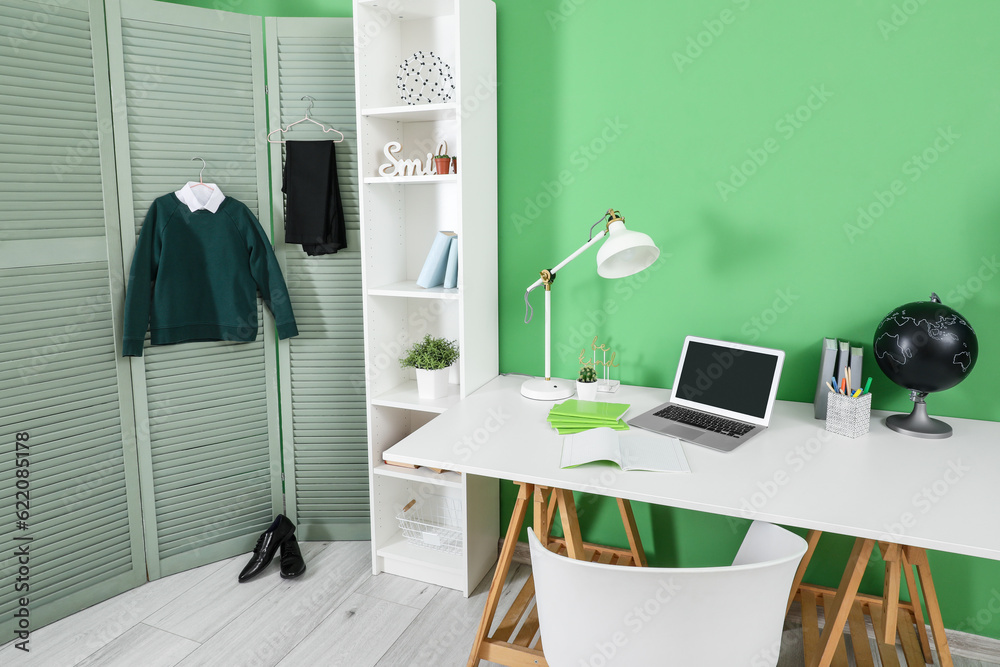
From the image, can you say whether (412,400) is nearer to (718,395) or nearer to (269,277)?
(269,277)

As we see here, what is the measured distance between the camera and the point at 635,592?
1.21 metres

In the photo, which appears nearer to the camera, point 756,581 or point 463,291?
point 756,581

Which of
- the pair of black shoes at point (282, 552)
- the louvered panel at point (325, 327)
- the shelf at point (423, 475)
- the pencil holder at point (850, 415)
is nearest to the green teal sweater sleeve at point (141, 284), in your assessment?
the louvered panel at point (325, 327)

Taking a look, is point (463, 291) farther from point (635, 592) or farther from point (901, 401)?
point (901, 401)

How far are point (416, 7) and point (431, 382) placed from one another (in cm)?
129

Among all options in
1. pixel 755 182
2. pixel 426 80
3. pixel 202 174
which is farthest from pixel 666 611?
pixel 202 174

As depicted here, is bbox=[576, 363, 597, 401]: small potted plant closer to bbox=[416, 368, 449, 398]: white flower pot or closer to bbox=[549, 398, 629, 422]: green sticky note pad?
bbox=[549, 398, 629, 422]: green sticky note pad

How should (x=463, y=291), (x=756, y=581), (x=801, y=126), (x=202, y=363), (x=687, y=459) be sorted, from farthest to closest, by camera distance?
(x=202, y=363), (x=463, y=291), (x=801, y=126), (x=687, y=459), (x=756, y=581)

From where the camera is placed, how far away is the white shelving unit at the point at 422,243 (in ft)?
7.30

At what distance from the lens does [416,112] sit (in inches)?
88.2

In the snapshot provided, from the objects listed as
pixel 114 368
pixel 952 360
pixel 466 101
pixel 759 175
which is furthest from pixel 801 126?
pixel 114 368

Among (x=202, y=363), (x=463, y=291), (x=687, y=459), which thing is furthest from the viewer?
(x=202, y=363)

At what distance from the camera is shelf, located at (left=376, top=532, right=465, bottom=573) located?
2.45 m

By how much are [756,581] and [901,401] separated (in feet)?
3.86
